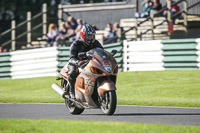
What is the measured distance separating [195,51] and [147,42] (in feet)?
6.22

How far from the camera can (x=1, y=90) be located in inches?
714

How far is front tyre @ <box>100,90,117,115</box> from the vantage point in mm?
8922

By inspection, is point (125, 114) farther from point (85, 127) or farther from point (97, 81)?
point (85, 127)

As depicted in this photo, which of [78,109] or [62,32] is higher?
[62,32]

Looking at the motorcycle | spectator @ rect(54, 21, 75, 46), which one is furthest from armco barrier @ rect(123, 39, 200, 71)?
the motorcycle

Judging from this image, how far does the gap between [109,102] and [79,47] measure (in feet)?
4.73

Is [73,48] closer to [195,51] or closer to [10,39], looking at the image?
[195,51]

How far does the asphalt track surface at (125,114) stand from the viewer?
28.5ft

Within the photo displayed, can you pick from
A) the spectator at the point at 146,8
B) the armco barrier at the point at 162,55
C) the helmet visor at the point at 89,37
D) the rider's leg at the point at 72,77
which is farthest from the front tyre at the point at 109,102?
the spectator at the point at 146,8

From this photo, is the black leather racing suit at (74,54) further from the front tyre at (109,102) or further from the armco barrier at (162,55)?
the armco barrier at (162,55)

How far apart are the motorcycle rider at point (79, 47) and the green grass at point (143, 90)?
119 inches

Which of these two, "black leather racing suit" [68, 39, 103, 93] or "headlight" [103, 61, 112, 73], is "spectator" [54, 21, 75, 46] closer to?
"black leather racing suit" [68, 39, 103, 93]

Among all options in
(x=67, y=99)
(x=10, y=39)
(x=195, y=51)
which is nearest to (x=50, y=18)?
(x=10, y=39)

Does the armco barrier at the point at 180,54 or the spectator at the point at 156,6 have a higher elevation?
the spectator at the point at 156,6
